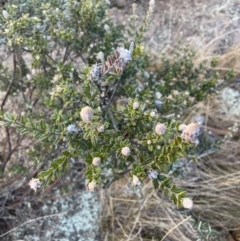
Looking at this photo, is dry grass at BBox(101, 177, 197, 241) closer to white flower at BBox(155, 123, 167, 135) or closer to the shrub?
the shrub

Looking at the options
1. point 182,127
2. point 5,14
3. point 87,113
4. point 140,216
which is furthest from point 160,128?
point 140,216

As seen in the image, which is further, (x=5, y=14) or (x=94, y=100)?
(x=5, y=14)

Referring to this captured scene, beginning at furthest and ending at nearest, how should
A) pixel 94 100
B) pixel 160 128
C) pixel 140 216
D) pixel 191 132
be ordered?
1. pixel 140 216
2. pixel 94 100
3. pixel 160 128
4. pixel 191 132

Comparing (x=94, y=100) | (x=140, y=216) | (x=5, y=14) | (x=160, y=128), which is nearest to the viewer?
(x=160, y=128)

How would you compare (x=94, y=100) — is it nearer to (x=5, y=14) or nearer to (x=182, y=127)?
(x=182, y=127)

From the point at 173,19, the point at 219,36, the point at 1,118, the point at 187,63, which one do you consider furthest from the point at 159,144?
the point at 173,19

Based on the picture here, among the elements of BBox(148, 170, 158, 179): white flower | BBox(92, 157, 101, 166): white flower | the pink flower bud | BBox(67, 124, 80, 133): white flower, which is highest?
the pink flower bud

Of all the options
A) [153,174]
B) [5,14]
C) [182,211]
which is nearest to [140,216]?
[182,211]

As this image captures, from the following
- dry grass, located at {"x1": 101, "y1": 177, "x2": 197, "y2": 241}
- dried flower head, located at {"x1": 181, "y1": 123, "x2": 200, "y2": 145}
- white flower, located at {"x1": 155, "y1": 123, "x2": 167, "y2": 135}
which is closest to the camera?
dried flower head, located at {"x1": 181, "y1": 123, "x2": 200, "y2": 145}

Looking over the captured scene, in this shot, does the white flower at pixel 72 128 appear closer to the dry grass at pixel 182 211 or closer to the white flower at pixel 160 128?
the white flower at pixel 160 128

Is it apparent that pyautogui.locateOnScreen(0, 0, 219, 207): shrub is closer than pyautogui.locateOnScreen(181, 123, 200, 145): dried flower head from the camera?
No

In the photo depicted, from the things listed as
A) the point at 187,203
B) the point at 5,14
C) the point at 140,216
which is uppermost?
the point at 5,14

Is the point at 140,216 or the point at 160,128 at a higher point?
the point at 160,128

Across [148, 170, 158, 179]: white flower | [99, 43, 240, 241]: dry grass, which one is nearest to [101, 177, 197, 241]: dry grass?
[99, 43, 240, 241]: dry grass
